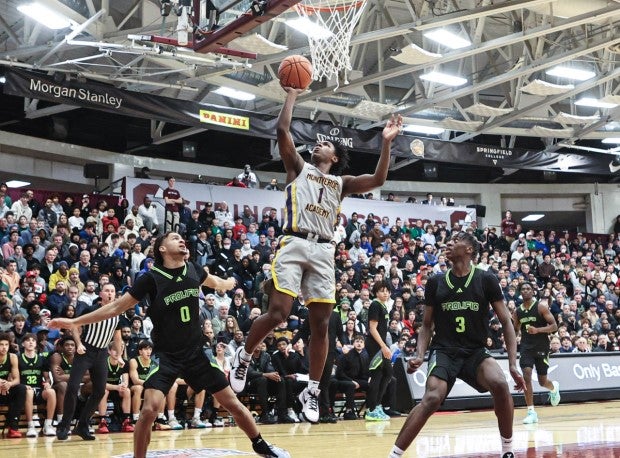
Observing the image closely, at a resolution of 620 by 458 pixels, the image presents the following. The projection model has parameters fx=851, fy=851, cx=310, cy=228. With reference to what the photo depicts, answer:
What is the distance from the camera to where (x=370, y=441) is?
10094mm

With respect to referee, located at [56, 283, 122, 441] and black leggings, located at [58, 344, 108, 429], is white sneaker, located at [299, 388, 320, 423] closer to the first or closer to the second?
referee, located at [56, 283, 122, 441]

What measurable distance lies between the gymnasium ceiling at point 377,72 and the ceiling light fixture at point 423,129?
318 mm

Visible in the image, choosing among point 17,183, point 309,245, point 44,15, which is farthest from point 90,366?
point 17,183

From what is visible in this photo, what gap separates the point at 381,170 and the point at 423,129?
22696 mm

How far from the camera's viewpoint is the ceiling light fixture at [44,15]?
17069 millimetres

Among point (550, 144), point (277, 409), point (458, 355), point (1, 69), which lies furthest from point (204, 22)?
point (550, 144)

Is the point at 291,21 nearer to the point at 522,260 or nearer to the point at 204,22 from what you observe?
the point at 204,22

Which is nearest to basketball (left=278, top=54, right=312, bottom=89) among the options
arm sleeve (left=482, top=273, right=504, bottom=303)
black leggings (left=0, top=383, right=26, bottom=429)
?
arm sleeve (left=482, top=273, right=504, bottom=303)

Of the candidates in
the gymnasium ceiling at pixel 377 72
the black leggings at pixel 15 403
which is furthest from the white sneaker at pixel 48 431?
the gymnasium ceiling at pixel 377 72

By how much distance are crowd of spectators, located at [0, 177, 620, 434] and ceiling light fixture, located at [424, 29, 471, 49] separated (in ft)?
18.0

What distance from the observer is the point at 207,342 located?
45.3ft

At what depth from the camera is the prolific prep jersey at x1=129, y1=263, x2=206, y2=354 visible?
6781 mm

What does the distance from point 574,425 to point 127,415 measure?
6.41m

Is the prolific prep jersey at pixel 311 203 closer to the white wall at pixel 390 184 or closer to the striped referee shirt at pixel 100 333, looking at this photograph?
the striped referee shirt at pixel 100 333
